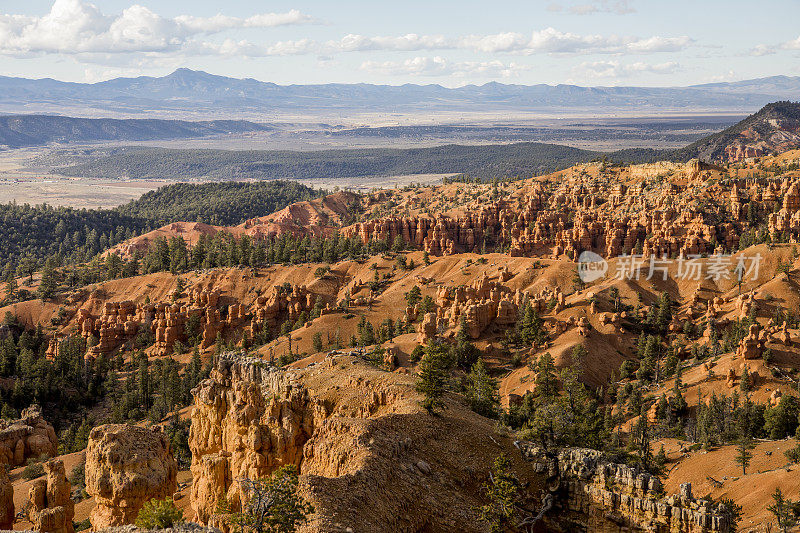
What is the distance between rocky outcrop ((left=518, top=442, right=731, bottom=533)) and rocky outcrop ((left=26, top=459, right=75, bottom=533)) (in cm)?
2294

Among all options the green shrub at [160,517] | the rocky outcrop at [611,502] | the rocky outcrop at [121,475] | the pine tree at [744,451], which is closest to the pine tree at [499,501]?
the rocky outcrop at [611,502]

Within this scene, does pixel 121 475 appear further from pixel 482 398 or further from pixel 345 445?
pixel 482 398

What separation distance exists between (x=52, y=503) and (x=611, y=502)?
89.3ft

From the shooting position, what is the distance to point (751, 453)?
58.0 metres

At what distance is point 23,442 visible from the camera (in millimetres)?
67375

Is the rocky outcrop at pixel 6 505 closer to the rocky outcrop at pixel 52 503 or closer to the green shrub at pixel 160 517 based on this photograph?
the rocky outcrop at pixel 52 503

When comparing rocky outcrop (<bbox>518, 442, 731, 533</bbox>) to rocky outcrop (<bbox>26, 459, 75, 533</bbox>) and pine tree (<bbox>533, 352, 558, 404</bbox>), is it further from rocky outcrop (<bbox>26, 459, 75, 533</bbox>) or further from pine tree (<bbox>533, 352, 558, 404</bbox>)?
pine tree (<bbox>533, 352, 558, 404</bbox>)

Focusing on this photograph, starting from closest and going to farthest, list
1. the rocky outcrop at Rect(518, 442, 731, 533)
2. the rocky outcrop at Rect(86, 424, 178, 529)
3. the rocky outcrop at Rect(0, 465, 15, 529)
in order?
the rocky outcrop at Rect(518, 442, 731, 533), the rocky outcrop at Rect(86, 424, 178, 529), the rocky outcrop at Rect(0, 465, 15, 529)

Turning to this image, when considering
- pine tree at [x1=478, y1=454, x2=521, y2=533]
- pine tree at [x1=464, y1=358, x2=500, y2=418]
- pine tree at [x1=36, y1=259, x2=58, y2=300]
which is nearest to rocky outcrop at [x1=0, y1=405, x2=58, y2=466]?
pine tree at [x1=464, y1=358, x2=500, y2=418]

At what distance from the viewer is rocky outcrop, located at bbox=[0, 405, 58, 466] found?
65625mm

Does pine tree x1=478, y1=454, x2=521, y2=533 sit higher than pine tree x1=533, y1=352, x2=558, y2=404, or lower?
higher

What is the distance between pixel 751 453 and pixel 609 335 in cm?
3342

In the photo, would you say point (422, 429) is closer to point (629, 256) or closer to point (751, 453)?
point (751, 453)

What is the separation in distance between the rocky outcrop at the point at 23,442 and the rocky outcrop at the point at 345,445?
2500 cm
